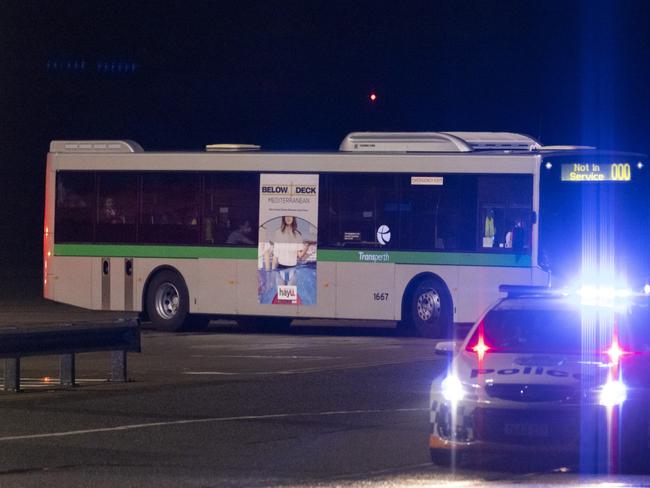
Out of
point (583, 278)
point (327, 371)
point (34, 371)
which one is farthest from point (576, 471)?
point (583, 278)

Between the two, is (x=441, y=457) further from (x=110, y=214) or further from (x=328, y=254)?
(x=110, y=214)

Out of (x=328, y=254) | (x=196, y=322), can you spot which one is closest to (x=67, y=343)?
(x=328, y=254)

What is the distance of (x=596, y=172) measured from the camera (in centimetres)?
2450

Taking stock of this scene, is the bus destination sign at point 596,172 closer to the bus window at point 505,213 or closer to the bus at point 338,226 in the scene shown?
the bus at point 338,226

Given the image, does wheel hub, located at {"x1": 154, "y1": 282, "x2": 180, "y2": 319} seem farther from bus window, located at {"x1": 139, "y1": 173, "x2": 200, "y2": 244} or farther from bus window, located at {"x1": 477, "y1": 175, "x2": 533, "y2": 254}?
bus window, located at {"x1": 477, "y1": 175, "x2": 533, "y2": 254}

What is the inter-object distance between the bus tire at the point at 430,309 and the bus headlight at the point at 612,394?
46.1 ft

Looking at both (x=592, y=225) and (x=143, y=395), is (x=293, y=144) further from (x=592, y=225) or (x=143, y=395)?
(x=143, y=395)

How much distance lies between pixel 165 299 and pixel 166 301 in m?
0.04

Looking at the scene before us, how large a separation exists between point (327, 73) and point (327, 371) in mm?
42114

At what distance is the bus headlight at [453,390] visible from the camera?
10.9 m

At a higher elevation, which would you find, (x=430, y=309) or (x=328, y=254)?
(x=328, y=254)

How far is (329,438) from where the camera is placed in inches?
508

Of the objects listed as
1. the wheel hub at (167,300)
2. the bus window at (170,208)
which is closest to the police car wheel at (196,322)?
the wheel hub at (167,300)

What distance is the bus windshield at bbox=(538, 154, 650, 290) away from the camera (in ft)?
78.1
